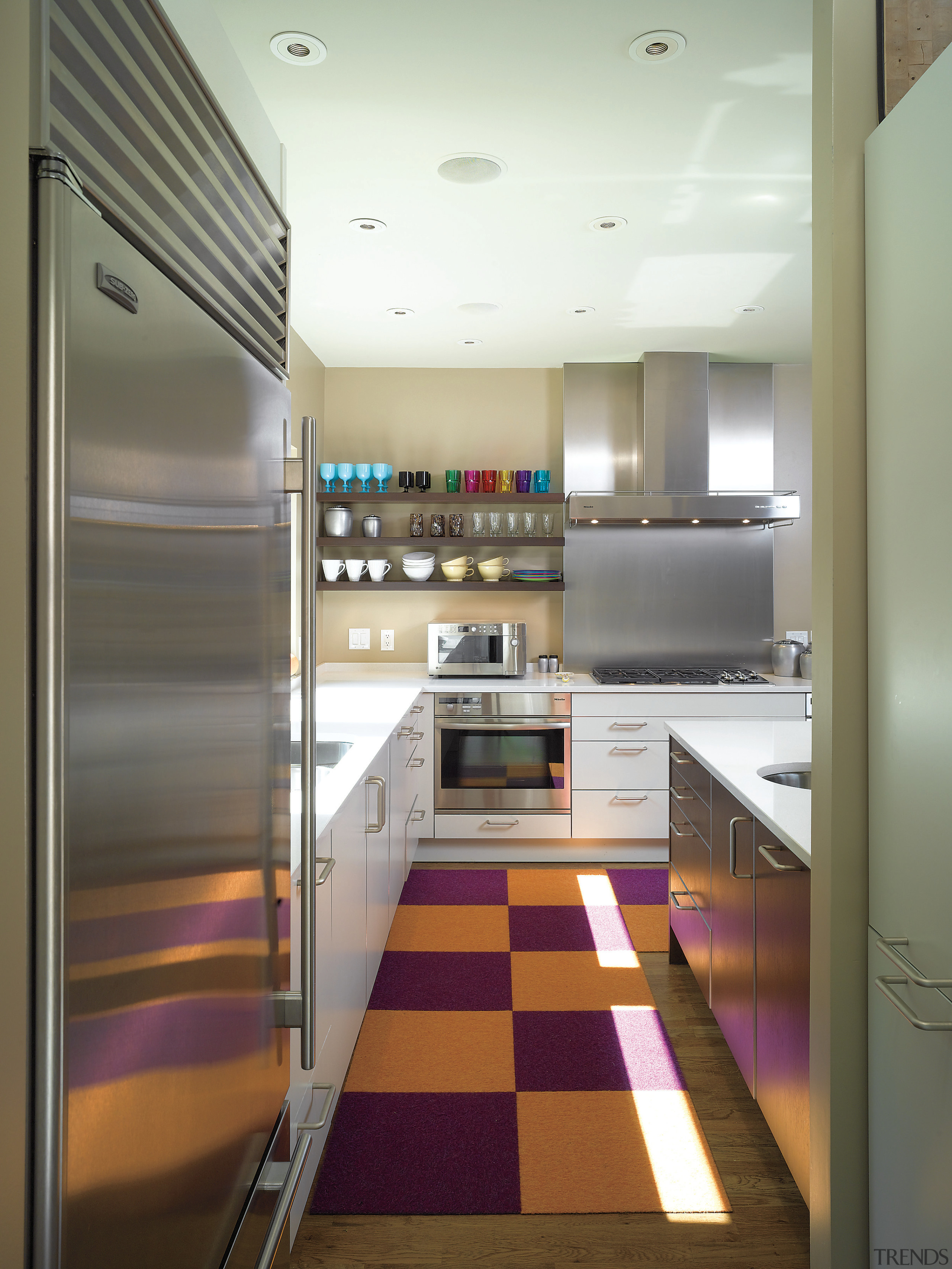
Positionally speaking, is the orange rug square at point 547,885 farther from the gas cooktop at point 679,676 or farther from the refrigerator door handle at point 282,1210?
the refrigerator door handle at point 282,1210

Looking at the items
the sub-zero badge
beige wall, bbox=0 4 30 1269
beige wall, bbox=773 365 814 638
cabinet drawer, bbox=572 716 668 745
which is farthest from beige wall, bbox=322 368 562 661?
beige wall, bbox=0 4 30 1269

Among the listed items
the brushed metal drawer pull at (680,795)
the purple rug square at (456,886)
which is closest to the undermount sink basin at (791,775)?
the brushed metal drawer pull at (680,795)

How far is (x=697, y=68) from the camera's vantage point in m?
1.91

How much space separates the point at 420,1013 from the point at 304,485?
209 centimetres

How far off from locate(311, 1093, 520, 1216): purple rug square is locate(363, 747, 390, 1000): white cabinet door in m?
0.45

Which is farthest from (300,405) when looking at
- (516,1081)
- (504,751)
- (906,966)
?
(906,966)

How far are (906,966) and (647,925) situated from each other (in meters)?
2.30

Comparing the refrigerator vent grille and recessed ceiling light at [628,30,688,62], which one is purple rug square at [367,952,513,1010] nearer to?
the refrigerator vent grille

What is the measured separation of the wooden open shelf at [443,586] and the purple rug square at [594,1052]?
2.32 metres

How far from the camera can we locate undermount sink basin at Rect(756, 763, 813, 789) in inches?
84.9

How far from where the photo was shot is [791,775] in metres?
2.23

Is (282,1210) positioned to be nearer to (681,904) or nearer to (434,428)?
(681,904)

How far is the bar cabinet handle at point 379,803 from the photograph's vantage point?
90.3 inches

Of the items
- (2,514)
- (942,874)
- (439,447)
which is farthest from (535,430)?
(2,514)
